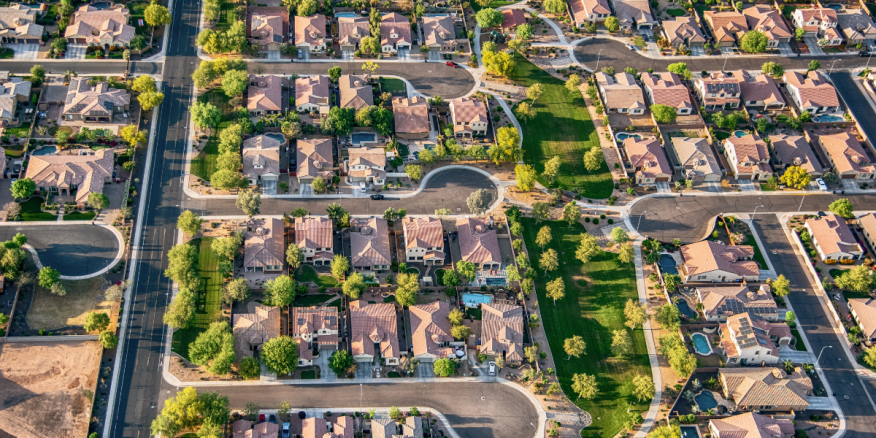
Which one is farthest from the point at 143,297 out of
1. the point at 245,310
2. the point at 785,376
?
the point at 785,376

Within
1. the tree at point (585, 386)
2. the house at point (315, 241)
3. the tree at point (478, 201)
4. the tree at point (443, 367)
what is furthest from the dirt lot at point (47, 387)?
the tree at point (585, 386)

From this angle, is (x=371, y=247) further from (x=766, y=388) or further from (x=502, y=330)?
(x=766, y=388)

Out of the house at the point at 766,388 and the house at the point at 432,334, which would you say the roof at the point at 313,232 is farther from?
the house at the point at 766,388

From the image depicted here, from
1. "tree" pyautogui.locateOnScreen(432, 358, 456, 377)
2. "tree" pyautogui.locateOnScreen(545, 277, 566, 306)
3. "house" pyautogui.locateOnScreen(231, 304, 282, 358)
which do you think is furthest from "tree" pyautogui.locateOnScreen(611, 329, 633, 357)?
"house" pyautogui.locateOnScreen(231, 304, 282, 358)

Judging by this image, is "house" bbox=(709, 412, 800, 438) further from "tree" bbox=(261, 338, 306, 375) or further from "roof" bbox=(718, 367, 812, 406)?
"tree" bbox=(261, 338, 306, 375)

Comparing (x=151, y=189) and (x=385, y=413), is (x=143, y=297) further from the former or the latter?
(x=385, y=413)
